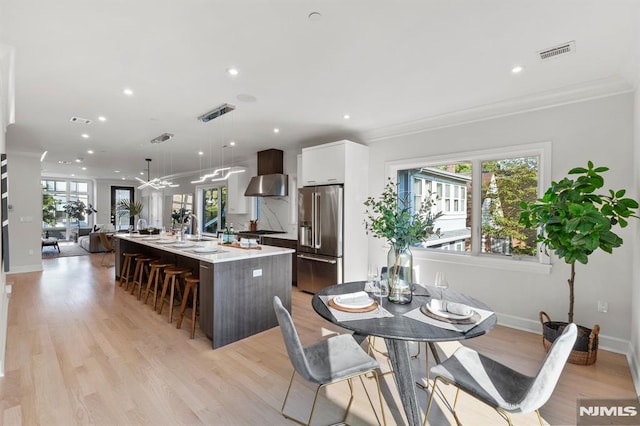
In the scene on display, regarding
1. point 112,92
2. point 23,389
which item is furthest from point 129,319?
point 112,92

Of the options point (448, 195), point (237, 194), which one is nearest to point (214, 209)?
point (237, 194)

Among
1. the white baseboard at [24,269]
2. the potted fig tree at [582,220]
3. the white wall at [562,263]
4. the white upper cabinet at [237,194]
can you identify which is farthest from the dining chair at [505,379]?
the white baseboard at [24,269]

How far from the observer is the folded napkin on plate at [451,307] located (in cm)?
185

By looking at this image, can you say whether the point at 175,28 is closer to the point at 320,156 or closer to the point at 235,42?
the point at 235,42

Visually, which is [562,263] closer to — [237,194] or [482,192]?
[482,192]

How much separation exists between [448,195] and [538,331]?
6.90ft

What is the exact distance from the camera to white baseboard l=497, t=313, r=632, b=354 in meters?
2.98

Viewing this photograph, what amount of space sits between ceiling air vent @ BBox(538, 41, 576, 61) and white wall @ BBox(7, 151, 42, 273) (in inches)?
375

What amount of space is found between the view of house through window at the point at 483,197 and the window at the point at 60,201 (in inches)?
546

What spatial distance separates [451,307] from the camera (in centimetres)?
190

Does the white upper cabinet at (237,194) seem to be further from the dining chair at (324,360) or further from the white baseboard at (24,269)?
the dining chair at (324,360)

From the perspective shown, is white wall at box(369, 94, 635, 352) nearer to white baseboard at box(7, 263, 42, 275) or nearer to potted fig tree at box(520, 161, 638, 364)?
potted fig tree at box(520, 161, 638, 364)

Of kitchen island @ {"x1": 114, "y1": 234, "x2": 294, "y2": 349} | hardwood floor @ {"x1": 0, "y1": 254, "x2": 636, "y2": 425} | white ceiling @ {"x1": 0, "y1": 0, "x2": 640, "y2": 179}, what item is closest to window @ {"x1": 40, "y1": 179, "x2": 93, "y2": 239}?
white ceiling @ {"x1": 0, "y1": 0, "x2": 640, "y2": 179}

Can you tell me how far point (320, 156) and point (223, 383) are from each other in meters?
3.61
